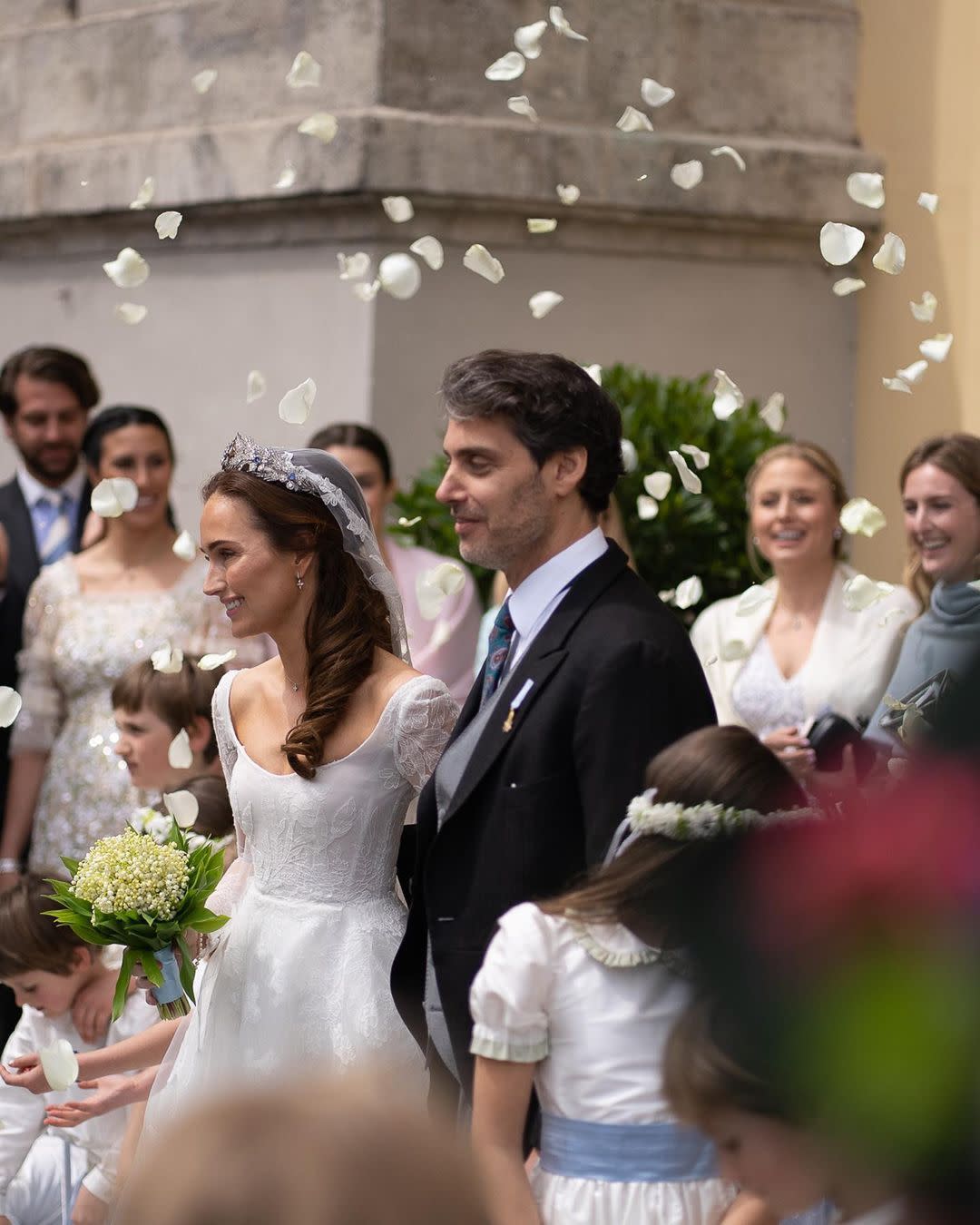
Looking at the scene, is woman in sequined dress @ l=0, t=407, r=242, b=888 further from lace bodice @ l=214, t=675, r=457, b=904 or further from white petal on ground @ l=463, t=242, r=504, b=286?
lace bodice @ l=214, t=675, r=457, b=904

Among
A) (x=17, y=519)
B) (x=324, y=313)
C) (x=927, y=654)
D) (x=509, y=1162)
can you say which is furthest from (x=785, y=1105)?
(x=324, y=313)

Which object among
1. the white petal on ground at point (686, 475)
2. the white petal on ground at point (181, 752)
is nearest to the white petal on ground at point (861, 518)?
the white petal on ground at point (686, 475)

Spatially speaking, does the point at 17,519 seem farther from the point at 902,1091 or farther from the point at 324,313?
the point at 902,1091

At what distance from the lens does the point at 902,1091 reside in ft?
2.94

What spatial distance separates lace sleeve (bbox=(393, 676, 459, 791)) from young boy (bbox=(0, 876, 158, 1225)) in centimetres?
125

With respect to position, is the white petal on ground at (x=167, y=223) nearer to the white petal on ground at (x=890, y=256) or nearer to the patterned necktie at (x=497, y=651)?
the patterned necktie at (x=497, y=651)

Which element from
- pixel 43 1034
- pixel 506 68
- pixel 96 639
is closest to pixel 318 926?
pixel 43 1034

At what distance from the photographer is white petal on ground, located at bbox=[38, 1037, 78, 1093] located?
3432 millimetres

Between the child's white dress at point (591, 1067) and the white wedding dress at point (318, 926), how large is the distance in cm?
67

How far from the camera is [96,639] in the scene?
5355 millimetres

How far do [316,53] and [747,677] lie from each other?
3.38 metres

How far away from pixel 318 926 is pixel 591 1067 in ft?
3.02

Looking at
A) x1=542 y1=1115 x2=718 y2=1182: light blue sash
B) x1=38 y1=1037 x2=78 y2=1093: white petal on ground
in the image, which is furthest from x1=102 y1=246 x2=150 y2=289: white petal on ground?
x1=542 y1=1115 x2=718 y2=1182: light blue sash

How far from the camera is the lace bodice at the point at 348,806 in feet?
11.1
